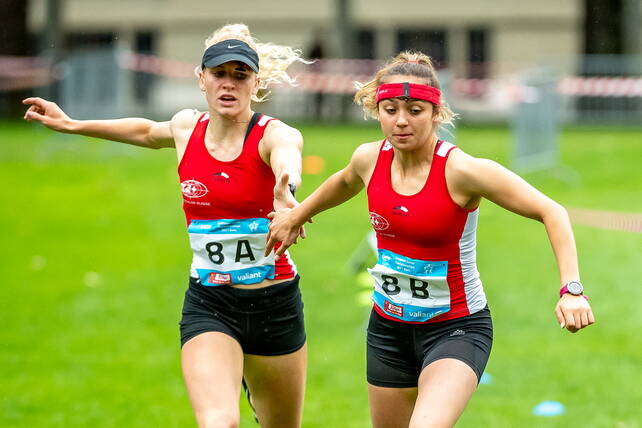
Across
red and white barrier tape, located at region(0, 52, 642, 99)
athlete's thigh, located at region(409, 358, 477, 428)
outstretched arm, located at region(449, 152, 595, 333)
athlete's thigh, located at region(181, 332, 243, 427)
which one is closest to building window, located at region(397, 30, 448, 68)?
Answer: red and white barrier tape, located at region(0, 52, 642, 99)

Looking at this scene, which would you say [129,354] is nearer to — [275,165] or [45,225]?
[275,165]

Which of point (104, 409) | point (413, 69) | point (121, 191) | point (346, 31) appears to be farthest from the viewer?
point (346, 31)

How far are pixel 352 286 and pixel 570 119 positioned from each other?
60.5 feet

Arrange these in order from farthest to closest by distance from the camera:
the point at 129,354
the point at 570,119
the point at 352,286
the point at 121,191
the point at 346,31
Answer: the point at 346,31, the point at 570,119, the point at 121,191, the point at 352,286, the point at 129,354

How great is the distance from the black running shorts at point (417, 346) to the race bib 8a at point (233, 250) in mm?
631

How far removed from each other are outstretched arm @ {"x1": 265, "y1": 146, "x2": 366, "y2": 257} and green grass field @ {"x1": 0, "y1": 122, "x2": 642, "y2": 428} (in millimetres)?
2693

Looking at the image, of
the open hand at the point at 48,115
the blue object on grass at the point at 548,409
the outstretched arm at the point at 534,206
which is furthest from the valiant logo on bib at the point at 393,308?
the blue object on grass at the point at 548,409

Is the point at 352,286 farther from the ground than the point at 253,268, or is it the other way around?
the point at 253,268

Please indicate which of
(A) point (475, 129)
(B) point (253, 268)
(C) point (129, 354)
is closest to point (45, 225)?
(C) point (129, 354)

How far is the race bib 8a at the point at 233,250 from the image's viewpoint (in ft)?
17.5

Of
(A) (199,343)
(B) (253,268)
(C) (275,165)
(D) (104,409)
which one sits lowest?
(D) (104,409)

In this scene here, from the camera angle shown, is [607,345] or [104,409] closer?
[104,409]

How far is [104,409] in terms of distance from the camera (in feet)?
25.8

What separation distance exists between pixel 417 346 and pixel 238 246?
3.28 ft
